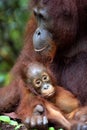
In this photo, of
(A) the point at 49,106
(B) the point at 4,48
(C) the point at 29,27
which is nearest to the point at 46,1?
(C) the point at 29,27

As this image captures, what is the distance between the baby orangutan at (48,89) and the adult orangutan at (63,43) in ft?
0.22

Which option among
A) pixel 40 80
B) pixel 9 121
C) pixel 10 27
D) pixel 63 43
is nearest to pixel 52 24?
pixel 63 43

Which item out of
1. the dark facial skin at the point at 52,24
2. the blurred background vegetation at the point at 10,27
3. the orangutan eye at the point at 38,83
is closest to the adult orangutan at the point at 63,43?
the dark facial skin at the point at 52,24

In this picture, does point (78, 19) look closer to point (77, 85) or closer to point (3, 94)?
point (77, 85)

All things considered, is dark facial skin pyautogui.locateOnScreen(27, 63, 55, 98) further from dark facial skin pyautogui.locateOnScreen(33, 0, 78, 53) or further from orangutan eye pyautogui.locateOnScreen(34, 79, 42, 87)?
dark facial skin pyautogui.locateOnScreen(33, 0, 78, 53)

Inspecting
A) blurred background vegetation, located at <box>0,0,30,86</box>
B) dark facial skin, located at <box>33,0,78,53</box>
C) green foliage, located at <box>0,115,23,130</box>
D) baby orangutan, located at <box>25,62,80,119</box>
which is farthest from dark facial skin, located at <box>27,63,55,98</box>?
blurred background vegetation, located at <box>0,0,30,86</box>

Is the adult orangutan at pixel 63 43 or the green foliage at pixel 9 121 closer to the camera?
the green foliage at pixel 9 121

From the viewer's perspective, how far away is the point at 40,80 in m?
4.38

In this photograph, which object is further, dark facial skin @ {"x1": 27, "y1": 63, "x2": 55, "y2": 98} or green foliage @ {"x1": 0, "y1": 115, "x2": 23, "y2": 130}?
dark facial skin @ {"x1": 27, "y1": 63, "x2": 55, "y2": 98}

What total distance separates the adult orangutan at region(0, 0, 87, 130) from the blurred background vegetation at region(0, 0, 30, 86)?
77.4 inches

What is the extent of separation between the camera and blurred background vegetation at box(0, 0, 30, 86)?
273 inches

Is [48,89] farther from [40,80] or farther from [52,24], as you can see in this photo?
[52,24]

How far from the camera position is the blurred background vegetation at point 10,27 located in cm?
695

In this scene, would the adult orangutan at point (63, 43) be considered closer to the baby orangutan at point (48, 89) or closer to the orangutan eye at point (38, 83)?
the baby orangutan at point (48, 89)
